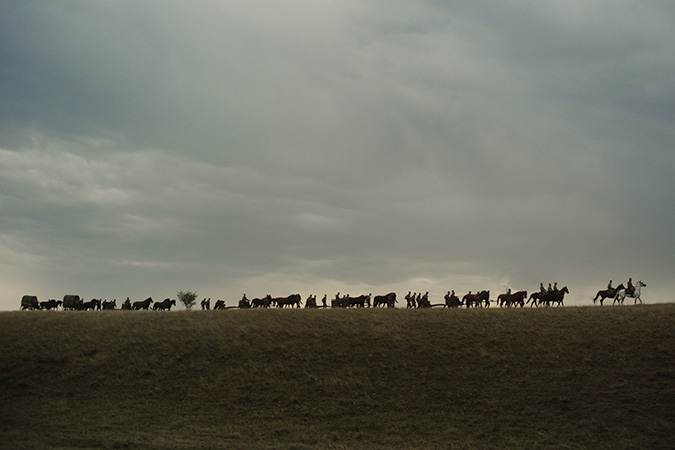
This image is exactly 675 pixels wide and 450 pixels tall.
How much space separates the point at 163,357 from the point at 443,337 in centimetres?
1994

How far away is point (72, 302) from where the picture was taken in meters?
63.7

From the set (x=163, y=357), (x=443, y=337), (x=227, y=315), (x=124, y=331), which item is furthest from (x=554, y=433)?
(x=124, y=331)

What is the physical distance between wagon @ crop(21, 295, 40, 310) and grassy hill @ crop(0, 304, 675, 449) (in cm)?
2128

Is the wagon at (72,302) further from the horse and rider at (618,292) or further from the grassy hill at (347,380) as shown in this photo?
the horse and rider at (618,292)

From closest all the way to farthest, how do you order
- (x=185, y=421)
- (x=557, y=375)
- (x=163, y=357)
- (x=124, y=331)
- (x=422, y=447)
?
1. (x=422, y=447)
2. (x=185, y=421)
3. (x=557, y=375)
4. (x=163, y=357)
5. (x=124, y=331)

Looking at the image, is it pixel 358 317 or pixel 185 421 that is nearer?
pixel 185 421

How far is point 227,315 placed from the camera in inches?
1834

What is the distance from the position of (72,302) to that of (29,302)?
5388mm

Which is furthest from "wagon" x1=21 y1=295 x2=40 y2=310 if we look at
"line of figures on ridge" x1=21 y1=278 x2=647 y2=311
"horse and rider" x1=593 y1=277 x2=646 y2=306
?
"horse and rider" x1=593 y1=277 x2=646 y2=306

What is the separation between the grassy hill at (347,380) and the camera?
25109mm

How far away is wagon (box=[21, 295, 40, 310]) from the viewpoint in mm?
63688

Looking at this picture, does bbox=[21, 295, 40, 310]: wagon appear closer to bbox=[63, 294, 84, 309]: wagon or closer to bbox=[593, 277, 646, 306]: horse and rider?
bbox=[63, 294, 84, 309]: wagon

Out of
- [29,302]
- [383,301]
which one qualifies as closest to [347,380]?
[383,301]

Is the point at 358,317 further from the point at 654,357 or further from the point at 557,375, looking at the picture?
the point at 654,357
